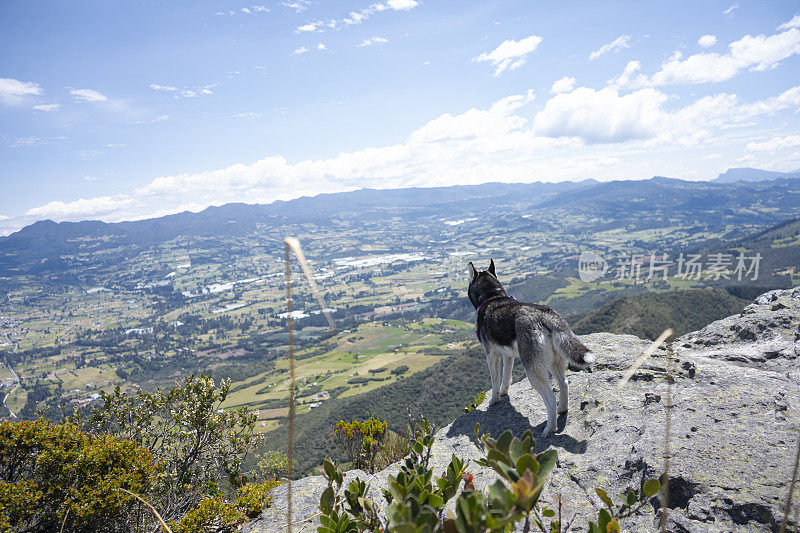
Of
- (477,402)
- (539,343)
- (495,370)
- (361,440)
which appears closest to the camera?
(539,343)

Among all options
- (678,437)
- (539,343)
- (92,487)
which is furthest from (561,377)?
(92,487)

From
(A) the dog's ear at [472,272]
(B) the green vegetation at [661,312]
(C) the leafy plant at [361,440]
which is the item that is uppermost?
(A) the dog's ear at [472,272]

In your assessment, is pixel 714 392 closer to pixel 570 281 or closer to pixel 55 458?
pixel 55 458

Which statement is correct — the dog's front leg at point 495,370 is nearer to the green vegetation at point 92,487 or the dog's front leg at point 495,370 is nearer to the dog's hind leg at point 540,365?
the dog's hind leg at point 540,365

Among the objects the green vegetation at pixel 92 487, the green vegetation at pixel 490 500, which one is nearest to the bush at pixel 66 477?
the green vegetation at pixel 92 487

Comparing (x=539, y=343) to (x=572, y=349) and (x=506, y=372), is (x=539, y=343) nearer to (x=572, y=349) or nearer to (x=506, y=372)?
(x=572, y=349)
